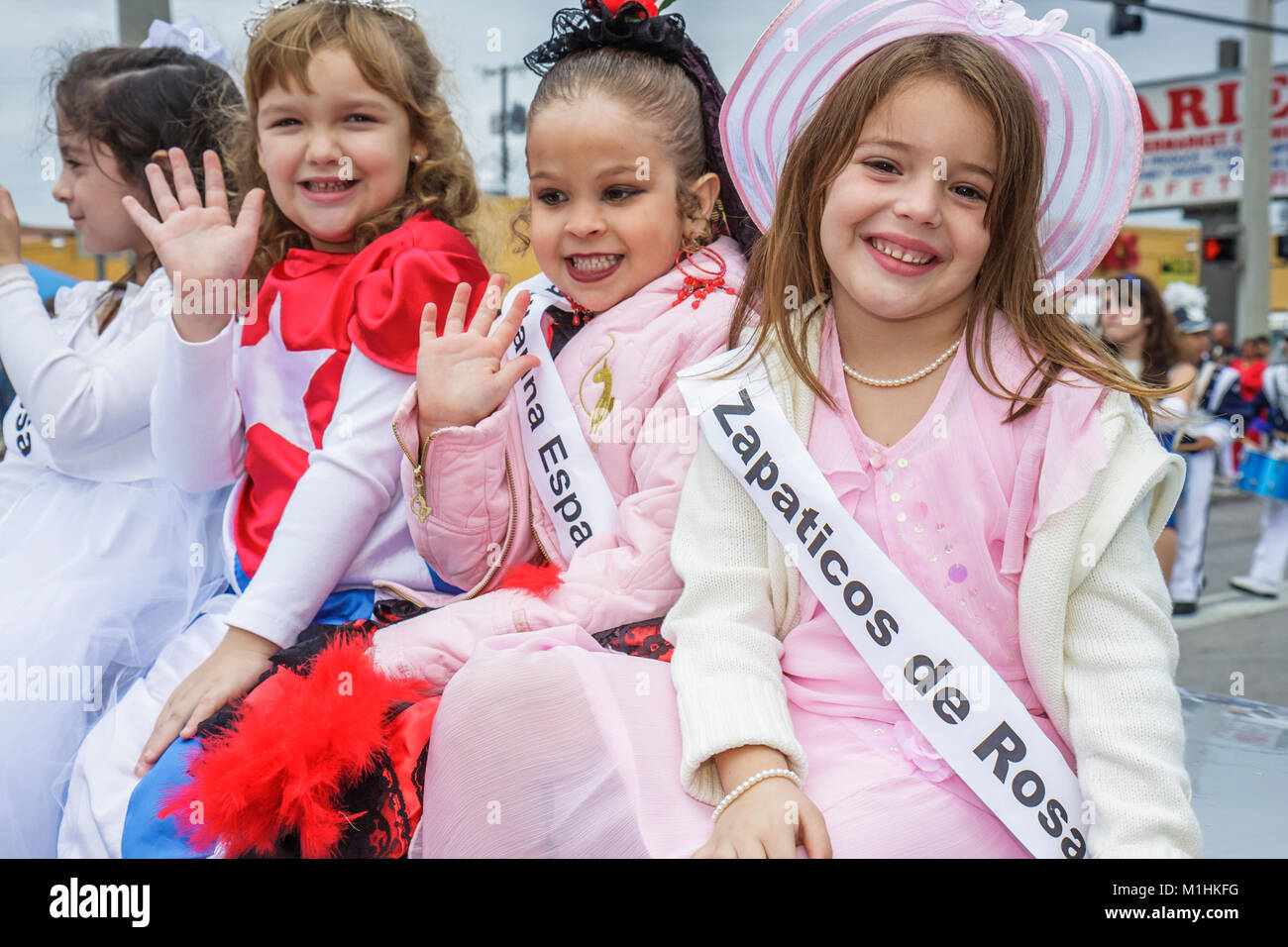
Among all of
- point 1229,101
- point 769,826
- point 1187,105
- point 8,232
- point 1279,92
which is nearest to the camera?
point 769,826

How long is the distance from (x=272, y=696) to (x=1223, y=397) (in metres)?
7.35

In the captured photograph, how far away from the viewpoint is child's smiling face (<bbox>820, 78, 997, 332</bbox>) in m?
1.46

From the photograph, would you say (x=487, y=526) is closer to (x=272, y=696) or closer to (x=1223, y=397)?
(x=272, y=696)

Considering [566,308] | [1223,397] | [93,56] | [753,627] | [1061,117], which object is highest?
[93,56]

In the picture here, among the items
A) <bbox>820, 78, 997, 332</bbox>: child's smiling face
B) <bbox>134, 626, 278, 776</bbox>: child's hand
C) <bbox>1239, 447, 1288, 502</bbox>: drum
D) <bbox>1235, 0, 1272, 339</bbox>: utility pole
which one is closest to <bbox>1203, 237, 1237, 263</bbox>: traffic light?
<bbox>1235, 0, 1272, 339</bbox>: utility pole

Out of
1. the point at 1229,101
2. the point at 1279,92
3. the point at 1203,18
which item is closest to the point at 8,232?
the point at 1203,18

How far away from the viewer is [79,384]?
2.08 metres

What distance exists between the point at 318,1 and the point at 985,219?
1.24 meters

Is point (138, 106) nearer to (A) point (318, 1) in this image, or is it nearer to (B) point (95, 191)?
(B) point (95, 191)

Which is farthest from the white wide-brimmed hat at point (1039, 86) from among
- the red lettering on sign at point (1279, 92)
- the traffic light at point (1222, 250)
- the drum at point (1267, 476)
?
the red lettering on sign at point (1279, 92)

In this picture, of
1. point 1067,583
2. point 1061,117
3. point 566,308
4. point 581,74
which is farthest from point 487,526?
point 1061,117

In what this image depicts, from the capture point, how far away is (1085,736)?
1.35m

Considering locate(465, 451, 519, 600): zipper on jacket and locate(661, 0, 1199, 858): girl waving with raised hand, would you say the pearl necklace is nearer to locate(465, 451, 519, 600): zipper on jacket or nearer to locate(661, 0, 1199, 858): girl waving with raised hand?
locate(661, 0, 1199, 858): girl waving with raised hand

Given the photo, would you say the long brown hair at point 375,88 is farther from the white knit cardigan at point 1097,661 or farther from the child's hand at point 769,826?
the child's hand at point 769,826
